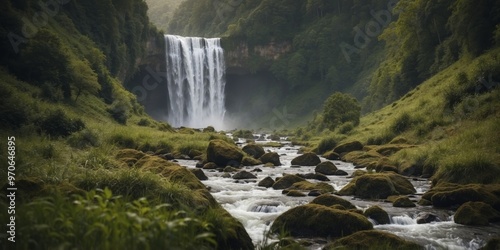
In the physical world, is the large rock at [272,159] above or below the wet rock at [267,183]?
below

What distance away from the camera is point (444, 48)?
58.2 m

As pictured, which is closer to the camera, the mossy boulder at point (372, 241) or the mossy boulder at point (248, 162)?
the mossy boulder at point (372, 241)

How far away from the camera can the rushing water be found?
1386cm

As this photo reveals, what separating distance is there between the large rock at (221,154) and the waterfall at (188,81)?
69.0 m

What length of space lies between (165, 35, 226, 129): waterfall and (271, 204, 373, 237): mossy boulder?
291 feet

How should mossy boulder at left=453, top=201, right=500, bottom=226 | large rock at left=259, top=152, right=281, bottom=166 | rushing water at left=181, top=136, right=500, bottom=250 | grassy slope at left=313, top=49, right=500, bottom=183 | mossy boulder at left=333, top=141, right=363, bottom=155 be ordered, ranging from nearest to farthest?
rushing water at left=181, top=136, right=500, bottom=250
mossy boulder at left=453, top=201, right=500, bottom=226
grassy slope at left=313, top=49, right=500, bottom=183
large rock at left=259, top=152, right=281, bottom=166
mossy boulder at left=333, top=141, right=363, bottom=155

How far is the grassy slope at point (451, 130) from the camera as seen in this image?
21.5 metres

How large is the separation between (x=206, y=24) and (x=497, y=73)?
139m

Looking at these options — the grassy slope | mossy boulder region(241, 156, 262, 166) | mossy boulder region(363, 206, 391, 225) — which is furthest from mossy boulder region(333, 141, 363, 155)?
mossy boulder region(363, 206, 391, 225)

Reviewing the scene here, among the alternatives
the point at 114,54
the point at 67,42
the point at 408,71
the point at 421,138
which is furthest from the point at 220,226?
the point at 114,54

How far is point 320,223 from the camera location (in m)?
14.1

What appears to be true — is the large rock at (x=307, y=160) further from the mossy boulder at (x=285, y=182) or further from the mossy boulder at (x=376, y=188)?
the mossy boulder at (x=376, y=188)

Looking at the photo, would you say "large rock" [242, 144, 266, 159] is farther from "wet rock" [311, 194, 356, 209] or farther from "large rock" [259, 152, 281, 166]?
"wet rock" [311, 194, 356, 209]

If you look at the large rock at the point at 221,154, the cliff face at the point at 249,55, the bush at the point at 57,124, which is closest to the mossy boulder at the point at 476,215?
the large rock at the point at 221,154
